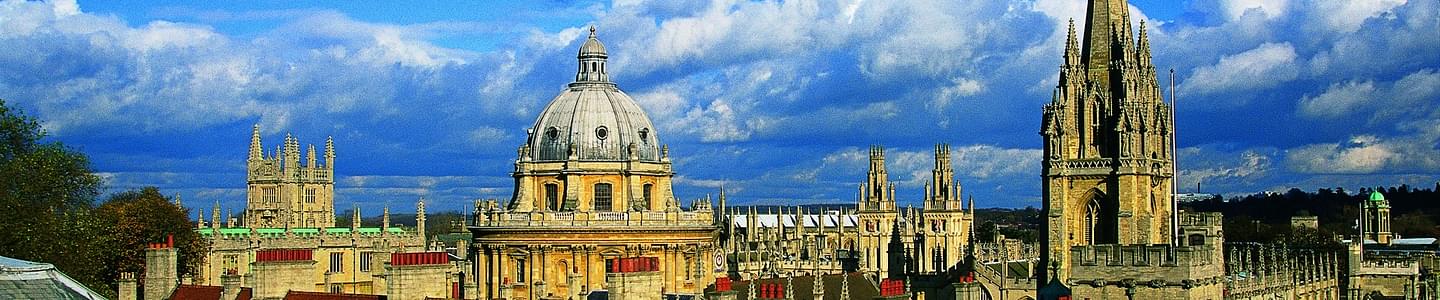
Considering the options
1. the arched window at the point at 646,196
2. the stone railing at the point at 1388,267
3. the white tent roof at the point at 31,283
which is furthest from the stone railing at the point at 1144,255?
the stone railing at the point at 1388,267

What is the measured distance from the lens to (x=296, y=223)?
102188 mm

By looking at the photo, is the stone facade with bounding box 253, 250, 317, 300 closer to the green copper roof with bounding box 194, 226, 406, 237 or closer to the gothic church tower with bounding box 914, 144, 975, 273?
the green copper roof with bounding box 194, 226, 406, 237

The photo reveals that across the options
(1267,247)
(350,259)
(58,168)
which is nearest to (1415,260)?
(1267,247)

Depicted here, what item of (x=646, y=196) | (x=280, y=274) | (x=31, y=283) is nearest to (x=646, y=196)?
(x=646, y=196)

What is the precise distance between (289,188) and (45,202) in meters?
50.5

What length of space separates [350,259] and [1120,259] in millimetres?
61679

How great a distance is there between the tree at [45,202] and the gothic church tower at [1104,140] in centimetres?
3648

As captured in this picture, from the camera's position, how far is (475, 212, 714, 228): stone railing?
61.3 m

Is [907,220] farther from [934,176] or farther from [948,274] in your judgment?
[948,274]

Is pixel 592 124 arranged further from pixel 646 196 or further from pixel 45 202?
pixel 45 202

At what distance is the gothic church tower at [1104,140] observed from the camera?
70188 mm

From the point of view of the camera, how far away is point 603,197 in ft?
208

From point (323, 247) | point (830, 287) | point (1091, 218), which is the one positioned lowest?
point (830, 287)

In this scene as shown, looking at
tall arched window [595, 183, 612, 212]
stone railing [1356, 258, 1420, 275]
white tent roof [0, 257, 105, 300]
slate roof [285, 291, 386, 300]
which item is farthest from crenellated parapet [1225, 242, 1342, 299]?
white tent roof [0, 257, 105, 300]
